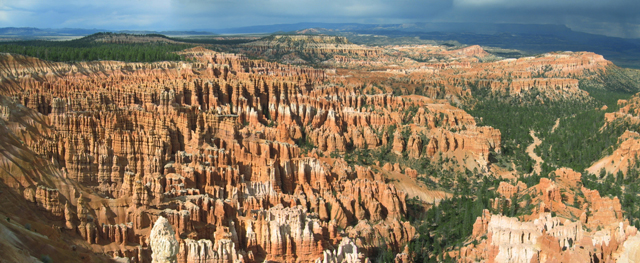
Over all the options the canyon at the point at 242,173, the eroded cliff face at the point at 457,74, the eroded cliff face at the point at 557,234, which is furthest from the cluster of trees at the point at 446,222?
A: the eroded cliff face at the point at 457,74

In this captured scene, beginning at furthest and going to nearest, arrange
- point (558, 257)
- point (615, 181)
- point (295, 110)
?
point (295, 110), point (615, 181), point (558, 257)

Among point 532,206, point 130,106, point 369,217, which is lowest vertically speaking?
point 369,217

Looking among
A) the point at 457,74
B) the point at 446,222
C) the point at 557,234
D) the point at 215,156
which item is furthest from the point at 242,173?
the point at 457,74

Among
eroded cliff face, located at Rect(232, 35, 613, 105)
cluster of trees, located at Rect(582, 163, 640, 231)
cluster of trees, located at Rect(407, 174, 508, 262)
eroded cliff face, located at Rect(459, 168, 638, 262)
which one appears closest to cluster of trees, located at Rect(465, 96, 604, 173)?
eroded cliff face, located at Rect(232, 35, 613, 105)

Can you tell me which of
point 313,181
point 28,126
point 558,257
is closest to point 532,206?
point 558,257

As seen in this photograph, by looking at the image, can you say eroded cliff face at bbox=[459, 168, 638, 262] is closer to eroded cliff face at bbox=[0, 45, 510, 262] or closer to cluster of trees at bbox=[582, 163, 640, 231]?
cluster of trees at bbox=[582, 163, 640, 231]

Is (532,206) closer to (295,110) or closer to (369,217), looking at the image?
(369,217)

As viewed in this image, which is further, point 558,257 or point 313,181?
point 313,181

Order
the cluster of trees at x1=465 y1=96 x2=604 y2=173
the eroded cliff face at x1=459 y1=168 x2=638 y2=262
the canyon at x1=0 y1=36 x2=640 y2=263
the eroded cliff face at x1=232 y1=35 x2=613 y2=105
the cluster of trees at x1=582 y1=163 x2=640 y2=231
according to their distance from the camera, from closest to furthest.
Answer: the canyon at x1=0 y1=36 x2=640 y2=263 → the eroded cliff face at x1=459 y1=168 x2=638 y2=262 → the cluster of trees at x1=582 y1=163 x2=640 y2=231 → the cluster of trees at x1=465 y1=96 x2=604 y2=173 → the eroded cliff face at x1=232 y1=35 x2=613 y2=105
